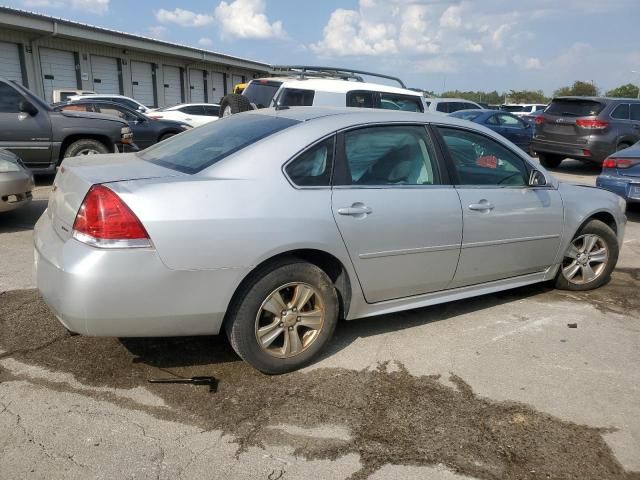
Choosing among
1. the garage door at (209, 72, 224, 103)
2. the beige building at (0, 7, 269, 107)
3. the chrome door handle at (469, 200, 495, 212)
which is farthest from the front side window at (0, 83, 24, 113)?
the garage door at (209, 72, 224, 103)

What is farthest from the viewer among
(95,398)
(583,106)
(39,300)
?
(583,106)

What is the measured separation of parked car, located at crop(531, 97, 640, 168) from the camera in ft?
39.9

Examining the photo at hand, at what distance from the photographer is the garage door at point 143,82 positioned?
29422 mm

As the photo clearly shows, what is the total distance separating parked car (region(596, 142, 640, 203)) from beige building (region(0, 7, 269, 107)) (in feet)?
67.9

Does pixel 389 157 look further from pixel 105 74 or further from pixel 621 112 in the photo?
pixel 105 74

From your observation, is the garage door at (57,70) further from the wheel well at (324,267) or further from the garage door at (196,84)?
the wheel well at (324,267)

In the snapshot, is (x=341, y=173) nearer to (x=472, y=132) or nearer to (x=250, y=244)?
(x=250, y=244)

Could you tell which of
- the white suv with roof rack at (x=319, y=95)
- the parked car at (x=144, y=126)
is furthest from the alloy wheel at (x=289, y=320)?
the parked car at (x=144, y=126)

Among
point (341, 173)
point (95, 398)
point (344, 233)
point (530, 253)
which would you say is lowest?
point (95, 398)

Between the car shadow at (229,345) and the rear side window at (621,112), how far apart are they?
978 cm

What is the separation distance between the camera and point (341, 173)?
3.42m

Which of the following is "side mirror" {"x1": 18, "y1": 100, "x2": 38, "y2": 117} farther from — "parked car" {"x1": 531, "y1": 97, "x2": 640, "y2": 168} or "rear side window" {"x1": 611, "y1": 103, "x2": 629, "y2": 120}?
"rear side window" {"x1": 611, "y1": 103, "x2": 629, "y2": 120}

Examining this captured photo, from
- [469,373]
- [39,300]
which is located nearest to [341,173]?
[469,373]

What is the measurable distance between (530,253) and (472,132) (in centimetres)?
106
